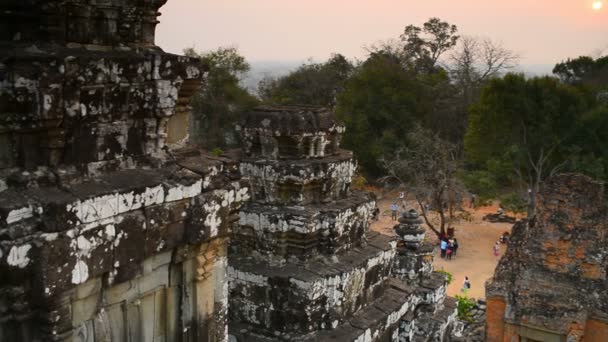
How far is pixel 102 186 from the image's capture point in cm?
323

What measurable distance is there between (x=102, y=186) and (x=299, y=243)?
317cm

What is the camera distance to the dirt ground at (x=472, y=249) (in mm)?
18031

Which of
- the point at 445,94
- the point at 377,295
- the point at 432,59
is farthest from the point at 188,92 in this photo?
the point at 432,59

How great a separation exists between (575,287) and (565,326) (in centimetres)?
74

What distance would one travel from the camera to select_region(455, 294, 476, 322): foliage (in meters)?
14.3

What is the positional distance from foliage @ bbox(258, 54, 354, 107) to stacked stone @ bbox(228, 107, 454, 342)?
90.7ft

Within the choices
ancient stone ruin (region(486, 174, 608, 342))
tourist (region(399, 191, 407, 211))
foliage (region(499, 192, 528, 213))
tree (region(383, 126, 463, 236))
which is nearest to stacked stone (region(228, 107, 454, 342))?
ancient stone ruin (region(486, 174, 608, 342))

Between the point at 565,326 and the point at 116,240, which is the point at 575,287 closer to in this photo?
the point at 565,326

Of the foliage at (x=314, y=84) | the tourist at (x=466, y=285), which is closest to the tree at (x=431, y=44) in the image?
the foliage at (x=314, y=84)

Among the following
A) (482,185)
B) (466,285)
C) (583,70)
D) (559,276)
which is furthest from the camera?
(583,70)

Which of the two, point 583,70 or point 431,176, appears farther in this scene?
point 583,70

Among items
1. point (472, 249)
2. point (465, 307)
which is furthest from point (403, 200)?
point (465, 307)

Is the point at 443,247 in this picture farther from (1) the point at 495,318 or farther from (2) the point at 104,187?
(2) the point at 104,187

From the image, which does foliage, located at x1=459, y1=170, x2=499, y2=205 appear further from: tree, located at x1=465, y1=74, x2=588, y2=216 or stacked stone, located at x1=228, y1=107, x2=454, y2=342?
stacked stone, located at x1=228, y1=107, x2=454, y2=342
